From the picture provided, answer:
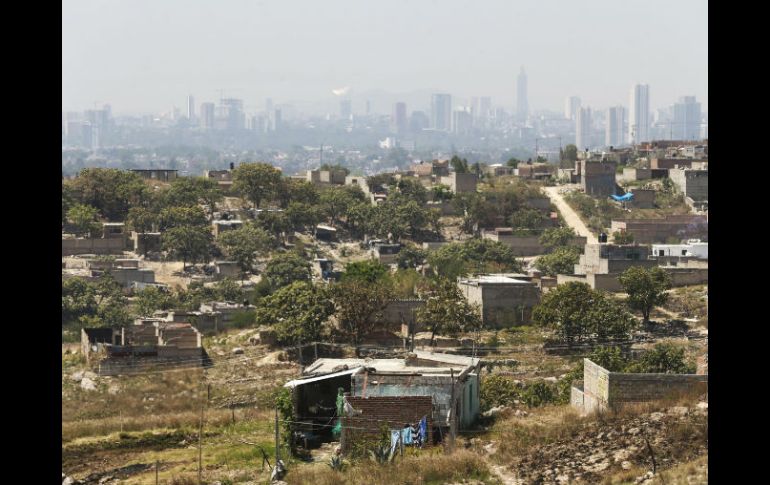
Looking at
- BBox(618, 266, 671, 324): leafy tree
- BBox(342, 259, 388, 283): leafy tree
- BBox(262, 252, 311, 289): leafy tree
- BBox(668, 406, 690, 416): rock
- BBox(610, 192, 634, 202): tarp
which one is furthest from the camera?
BBox(610, 192, 634, 202): tarp

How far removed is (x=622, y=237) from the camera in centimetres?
2141

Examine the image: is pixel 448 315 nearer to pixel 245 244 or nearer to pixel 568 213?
pixel 245 244

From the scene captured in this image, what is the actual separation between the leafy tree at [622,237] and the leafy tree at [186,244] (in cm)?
753

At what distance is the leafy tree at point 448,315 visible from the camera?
14047mm

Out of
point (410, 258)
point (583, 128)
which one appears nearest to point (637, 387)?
point (410, 258)

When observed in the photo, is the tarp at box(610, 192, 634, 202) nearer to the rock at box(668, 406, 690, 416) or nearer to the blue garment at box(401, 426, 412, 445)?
the rock at box(668, 406, 690, 416)

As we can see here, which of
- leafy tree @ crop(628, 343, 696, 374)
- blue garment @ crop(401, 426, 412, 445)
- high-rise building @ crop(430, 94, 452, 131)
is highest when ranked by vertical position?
high-rise building @ crop(430, 94, 452, 131)

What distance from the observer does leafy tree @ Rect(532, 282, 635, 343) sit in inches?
527

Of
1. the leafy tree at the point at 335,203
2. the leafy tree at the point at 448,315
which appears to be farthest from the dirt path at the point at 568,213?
the leafy tree at the point at 448,315

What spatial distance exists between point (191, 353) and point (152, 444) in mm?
4741

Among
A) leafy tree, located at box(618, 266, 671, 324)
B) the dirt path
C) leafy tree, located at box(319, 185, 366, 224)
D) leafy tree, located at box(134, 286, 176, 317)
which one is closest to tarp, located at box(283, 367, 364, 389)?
leafy tree, located at box(618, 266, 671, 324)

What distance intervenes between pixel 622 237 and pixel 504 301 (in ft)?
22.3

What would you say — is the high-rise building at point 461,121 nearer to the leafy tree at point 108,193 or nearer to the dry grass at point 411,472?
the leafy tree at point 108,193

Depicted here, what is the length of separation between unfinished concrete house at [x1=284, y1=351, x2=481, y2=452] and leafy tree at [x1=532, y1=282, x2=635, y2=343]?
4.87 metres
